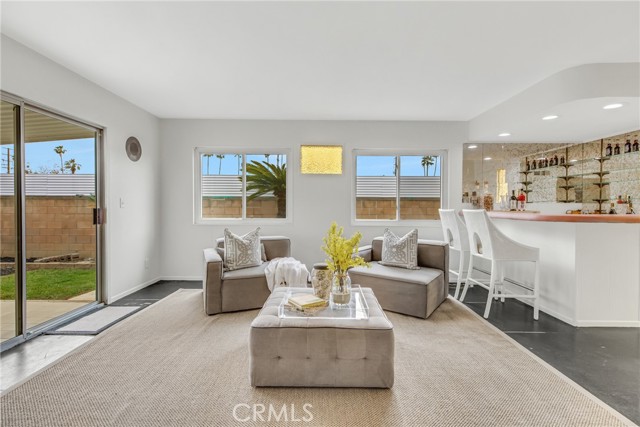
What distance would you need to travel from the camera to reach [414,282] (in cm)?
322

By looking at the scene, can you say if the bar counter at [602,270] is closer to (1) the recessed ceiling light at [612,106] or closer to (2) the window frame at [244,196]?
(1) the recessed ceiling light at [612,106]

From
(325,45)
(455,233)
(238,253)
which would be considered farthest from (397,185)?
(325,45)

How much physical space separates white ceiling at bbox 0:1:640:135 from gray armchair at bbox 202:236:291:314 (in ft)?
6.42

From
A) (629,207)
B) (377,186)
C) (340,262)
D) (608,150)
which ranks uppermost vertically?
(608,150)

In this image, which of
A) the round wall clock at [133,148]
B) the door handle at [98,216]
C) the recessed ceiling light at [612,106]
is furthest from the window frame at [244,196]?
the recessed ceiling light at [612,106]

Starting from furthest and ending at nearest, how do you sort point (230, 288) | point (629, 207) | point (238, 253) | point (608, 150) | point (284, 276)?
point (608, 150), point (629, 207), point (238, 253), point (284, 276), point (230, 288)

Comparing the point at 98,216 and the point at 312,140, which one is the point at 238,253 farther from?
the point at 312,140

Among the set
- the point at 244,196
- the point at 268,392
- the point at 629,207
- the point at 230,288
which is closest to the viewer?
the point at 268,392

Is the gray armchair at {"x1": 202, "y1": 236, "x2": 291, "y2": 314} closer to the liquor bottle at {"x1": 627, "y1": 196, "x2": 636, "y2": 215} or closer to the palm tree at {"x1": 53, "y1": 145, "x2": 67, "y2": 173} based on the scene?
the palm tree at {"x1": 53, "y1": 145, "x2": 67, "y2": 173}

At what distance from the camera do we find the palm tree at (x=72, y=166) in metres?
3.30

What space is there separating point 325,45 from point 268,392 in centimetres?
256

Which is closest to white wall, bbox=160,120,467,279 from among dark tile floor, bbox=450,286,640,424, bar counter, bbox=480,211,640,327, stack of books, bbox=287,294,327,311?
bar counter, bbox=480,211,640,327

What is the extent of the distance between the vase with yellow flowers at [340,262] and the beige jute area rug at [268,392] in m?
0.61

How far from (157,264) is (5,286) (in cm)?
216
